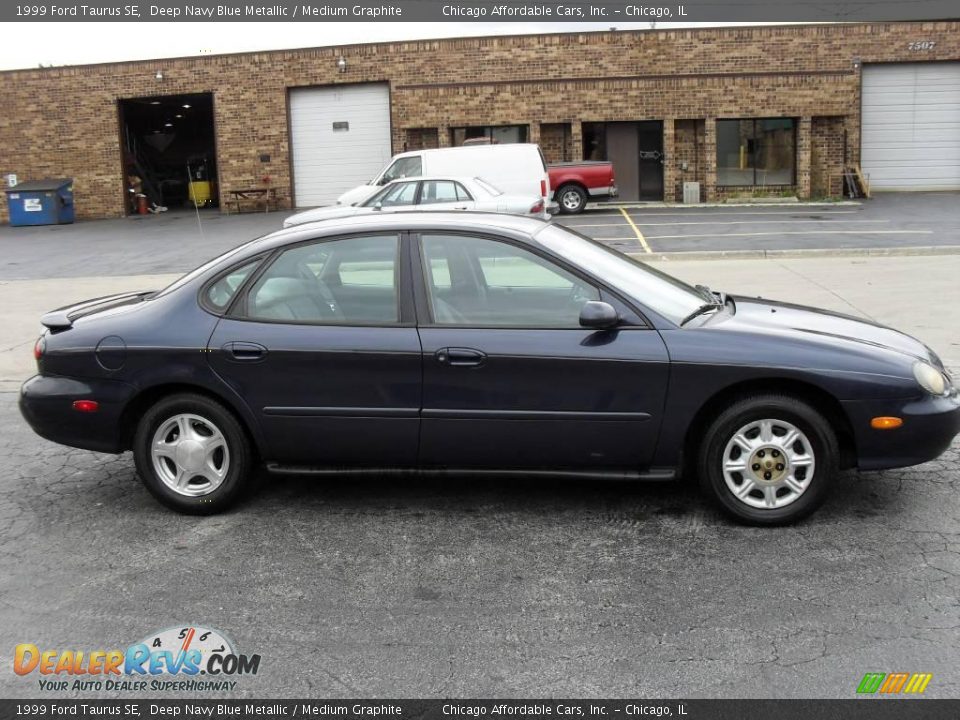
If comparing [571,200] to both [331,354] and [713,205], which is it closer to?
[713,205]

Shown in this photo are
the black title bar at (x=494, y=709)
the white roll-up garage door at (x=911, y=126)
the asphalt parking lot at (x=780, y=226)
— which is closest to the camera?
the black title bar at (x=494, y=709)

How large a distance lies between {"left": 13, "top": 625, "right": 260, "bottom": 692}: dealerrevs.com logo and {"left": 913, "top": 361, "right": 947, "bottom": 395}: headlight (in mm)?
3326

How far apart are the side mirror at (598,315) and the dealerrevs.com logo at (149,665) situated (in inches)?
85.8

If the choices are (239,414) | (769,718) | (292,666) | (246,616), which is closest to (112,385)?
(239,414)

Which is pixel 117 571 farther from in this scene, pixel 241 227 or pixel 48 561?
pixel 241 227

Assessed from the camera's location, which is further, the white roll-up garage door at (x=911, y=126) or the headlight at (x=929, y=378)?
the white roll-up garage door at (x=911, y=126)

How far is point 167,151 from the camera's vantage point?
4294cm

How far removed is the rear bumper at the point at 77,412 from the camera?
202 inches

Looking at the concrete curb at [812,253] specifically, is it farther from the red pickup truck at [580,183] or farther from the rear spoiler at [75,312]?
the rear spoiler at [75,312]

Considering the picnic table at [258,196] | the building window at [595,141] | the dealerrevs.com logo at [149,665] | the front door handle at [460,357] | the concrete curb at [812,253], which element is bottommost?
the dealerrevs.com logo at [149,665]

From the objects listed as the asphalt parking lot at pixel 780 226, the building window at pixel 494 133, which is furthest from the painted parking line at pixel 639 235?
the building window at pixel 494 133

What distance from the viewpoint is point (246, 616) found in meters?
4.00

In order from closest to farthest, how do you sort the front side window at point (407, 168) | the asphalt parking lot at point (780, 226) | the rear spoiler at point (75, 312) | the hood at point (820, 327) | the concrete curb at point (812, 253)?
the hood at point (820, 327) < the rear spoiler at point (75, 312) < the concrete curb at point (812, 253) < the asphalt parking lot at point (780, 226) < the front side window at point (407, 168)

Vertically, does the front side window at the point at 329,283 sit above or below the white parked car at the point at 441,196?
below
